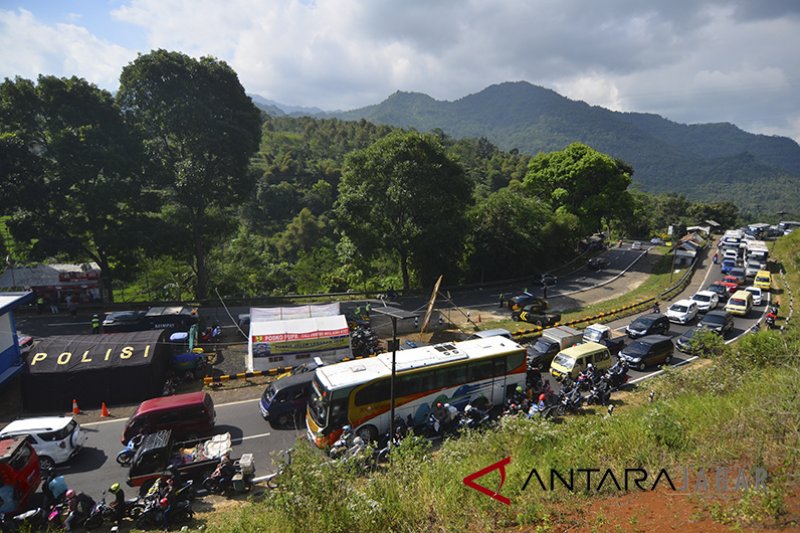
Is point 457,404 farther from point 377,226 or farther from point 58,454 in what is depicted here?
point 377,226

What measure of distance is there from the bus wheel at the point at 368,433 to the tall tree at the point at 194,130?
24.7 m

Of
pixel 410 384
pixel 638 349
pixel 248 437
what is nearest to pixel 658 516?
pixel 410 384

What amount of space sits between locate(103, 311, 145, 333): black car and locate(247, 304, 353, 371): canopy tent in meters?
7.82

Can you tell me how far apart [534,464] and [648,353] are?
49.8 ft

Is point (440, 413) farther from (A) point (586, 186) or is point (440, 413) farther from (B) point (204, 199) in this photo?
(A) point (586, 186)

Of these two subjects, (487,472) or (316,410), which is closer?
(487,472)

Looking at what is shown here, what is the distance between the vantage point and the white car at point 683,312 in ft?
94.9

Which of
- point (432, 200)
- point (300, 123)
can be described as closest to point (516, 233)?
point (432, 200)

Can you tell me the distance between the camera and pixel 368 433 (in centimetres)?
1443

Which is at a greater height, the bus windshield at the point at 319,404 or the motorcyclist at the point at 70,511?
the bus windshield at the point at 319,404

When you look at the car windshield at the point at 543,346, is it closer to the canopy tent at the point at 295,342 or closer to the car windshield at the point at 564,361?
the car windshield at the point at 564,361

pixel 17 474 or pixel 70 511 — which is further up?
pixel 17 474

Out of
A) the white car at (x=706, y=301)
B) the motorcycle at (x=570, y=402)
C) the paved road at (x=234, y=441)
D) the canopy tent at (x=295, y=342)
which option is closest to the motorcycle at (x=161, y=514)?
the paved road at (x=234, y=441)

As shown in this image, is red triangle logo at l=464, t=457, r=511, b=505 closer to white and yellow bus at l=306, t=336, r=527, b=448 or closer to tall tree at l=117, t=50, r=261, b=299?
white and yellow bus at l=306, t=336, r=527, b=448
